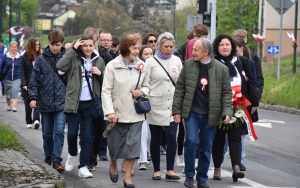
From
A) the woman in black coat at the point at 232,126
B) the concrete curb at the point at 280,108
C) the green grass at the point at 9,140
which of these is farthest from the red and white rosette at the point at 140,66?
the concrete curb at the point at 280,108

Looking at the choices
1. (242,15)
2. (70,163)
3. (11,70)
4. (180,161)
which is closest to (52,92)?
(70,163)

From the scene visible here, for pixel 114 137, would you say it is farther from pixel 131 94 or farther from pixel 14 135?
pixel 14 135

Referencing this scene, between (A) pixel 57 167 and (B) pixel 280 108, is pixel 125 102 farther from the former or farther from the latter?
(B) pixel 280 108

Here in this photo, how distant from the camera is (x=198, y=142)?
23.4ft

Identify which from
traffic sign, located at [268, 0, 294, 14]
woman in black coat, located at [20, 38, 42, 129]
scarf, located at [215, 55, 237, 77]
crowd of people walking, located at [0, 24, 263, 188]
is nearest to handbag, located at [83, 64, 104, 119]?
crowd of people walking, located at [0, 24, 263, 188]

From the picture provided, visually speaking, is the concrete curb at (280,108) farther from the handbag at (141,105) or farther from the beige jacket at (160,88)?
the handbag at (141,105)

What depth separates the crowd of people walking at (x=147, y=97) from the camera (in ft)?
23.1

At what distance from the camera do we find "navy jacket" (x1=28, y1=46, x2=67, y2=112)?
803 cm

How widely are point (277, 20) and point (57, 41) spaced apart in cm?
5601

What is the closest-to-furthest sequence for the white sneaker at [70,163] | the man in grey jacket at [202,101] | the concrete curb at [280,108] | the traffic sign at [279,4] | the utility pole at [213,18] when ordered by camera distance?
the man in grey jacket at [202,101] < the white sneaker at [70,163] < the concrete curb at [280,108] < the utility pole at [213,18] < the traffic sign at [279,4]

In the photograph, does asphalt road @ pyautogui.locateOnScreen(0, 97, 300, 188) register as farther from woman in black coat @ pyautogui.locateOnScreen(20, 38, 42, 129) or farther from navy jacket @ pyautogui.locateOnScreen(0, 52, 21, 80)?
navy jacket @ pyautogui.locateOnScreen(0, 52, 21, 80)

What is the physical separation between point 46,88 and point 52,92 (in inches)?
3.7

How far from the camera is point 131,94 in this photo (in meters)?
7.08

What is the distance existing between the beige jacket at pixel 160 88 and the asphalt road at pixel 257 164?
32.3 inches
